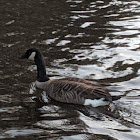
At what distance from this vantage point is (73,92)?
9875 mm

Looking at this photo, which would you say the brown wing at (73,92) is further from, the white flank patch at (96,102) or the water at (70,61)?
the water at (70,61)

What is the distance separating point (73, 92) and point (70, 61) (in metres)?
2.96

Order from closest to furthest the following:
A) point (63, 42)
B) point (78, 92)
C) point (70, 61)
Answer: point (78, 92), point (70, 61), point (63, 42)

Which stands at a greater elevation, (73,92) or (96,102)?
(73,92)

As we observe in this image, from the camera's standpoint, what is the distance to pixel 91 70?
39.4ft

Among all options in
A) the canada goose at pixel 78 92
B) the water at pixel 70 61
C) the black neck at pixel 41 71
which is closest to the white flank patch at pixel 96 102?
the canada goose at pixel 78 92

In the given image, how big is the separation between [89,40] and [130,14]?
410 cm

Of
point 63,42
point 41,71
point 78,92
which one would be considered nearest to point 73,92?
point 78,92

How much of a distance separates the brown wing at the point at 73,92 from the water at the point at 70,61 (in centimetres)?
22

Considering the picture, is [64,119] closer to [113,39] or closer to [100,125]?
[100,125]

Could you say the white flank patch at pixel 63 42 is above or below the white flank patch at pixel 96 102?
above

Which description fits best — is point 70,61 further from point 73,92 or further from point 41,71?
point 73,92

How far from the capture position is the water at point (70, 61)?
28.3 feet

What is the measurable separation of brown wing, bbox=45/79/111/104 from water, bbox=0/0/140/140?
8.7 inches
